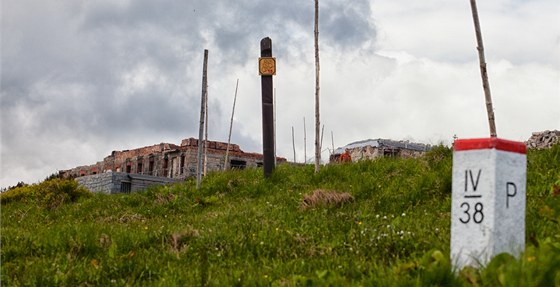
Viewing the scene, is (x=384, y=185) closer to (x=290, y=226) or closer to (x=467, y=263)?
(x=290, y=226)

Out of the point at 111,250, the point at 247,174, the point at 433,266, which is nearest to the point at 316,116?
the point at 247,174

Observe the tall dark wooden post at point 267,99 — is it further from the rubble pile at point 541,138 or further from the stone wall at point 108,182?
the stone wall at point 108,182

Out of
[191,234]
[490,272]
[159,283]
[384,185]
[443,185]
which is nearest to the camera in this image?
[490,272]

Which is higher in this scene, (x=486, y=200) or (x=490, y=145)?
(x=490, y=145)

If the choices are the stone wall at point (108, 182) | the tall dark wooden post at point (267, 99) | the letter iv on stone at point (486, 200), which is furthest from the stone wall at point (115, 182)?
the letter iv on stone at point (486, 200)

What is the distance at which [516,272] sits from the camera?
3631mm

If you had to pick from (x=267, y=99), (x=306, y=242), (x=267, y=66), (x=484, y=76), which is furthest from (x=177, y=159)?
(x=306, y=242)

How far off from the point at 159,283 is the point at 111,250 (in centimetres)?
174

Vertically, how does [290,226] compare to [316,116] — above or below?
below

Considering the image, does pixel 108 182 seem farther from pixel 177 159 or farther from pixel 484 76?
A: pixel 177 159

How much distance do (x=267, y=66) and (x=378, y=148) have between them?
2897 centimetres

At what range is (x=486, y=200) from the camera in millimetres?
4324

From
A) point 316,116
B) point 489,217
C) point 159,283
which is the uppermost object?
point 316,116

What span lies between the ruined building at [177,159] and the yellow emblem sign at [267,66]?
31971mm
